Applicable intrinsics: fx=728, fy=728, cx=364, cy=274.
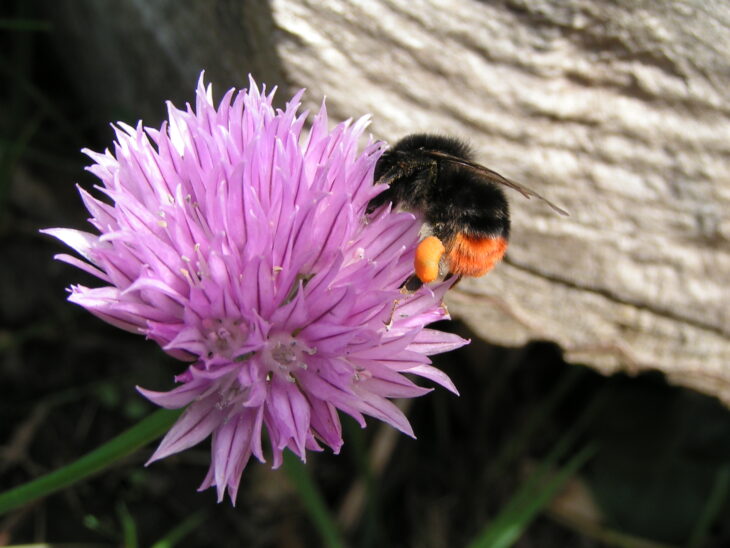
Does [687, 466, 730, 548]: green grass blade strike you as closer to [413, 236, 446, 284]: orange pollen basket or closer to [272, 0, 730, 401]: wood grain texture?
[272, 0, 730, 401]: wood grain texture

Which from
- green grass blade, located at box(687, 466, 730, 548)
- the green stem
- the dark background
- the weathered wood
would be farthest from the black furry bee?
green grass blade, located at box(687, 466, 730, 548)

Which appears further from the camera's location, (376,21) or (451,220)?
(376,21)

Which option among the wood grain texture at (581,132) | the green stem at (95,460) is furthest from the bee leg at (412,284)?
the wood grain texture at (581,132)

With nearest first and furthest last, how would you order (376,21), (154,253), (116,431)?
(154,253), (376,21), (116,431)

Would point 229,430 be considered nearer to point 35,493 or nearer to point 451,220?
point 35,493

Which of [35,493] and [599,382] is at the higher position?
[35,493]

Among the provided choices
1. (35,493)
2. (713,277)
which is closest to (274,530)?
(35,493)

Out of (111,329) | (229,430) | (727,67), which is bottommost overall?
(111,329)
